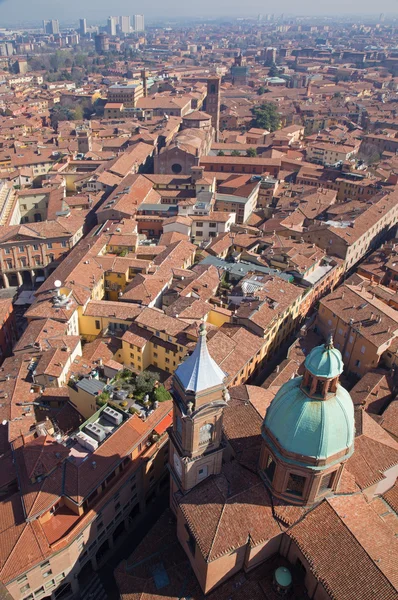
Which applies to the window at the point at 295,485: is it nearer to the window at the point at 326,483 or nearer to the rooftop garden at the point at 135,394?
the window at the point at 326,483

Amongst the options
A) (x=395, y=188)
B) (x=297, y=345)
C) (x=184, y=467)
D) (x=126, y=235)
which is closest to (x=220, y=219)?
(x=126, y=235)

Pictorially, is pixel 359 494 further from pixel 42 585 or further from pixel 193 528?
pixel 42 585

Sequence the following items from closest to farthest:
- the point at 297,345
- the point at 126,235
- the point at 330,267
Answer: the point at 297,345, the point at 330,267, the point at 126,235

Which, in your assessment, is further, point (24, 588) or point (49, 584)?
point (49, 584)

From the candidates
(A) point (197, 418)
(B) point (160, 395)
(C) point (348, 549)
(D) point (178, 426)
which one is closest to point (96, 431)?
(B) point (160, 395)

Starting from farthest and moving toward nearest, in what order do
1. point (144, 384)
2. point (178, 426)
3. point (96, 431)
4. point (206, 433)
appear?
point (144, 384) → point (96, 431) → point (178, 426) → point (206, 433)

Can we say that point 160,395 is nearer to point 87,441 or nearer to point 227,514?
point 87,441

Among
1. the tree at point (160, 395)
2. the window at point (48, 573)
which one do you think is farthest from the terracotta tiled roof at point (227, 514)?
the tree at point (160, 395)

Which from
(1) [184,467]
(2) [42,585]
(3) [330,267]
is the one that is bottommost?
(2) [42,585]
